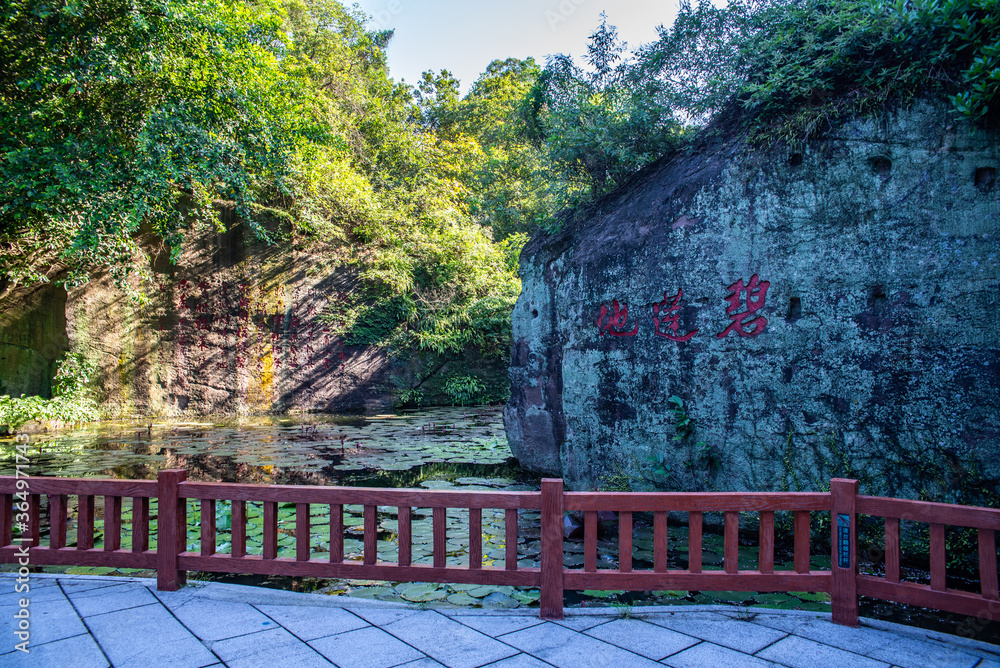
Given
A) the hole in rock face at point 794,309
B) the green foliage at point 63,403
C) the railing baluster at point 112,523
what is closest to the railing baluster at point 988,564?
the hole in rock face at point 794,309

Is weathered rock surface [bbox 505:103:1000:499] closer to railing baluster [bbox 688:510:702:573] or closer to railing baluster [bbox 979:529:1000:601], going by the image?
railing baluster [bbox 979:529:1000:601]

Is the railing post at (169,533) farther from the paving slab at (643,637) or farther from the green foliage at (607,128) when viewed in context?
the green foliage at (607,128)

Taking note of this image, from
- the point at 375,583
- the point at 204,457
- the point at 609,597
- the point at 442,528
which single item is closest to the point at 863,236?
the point at 609,597

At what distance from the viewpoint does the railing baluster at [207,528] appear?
3070mm

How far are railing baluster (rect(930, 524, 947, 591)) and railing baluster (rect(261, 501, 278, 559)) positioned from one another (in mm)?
3086

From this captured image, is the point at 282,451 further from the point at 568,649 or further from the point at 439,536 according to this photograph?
the point at 568,649

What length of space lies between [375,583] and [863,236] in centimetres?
411

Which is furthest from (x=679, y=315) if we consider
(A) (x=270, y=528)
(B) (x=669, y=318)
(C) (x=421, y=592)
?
(A) (x=270, y=528)

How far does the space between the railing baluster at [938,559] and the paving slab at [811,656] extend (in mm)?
535

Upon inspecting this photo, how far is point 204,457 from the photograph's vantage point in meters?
7.55

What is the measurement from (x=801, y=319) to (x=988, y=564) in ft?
7.06

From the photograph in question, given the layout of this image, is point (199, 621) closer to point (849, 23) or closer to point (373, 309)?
point (849, 23)

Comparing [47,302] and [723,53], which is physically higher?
[723,53]

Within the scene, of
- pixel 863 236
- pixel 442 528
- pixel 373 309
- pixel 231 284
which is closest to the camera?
pixel 442 528
